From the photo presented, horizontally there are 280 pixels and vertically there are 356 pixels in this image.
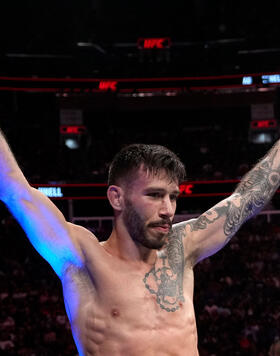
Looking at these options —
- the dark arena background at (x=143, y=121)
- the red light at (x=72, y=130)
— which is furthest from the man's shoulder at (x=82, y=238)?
the red light at (x=72, y=130)

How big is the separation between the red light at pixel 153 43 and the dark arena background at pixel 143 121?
0.03m

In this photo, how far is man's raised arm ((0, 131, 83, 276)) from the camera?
2.27m

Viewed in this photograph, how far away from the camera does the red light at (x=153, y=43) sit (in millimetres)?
13211

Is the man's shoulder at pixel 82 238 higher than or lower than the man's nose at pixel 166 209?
lower

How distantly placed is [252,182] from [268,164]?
4.8 inches

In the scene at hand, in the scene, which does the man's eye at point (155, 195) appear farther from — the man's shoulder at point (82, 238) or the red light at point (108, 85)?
the red light at point (108, 85)

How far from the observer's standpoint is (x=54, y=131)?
17.3 meters

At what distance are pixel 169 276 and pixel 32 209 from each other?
2.26 ft

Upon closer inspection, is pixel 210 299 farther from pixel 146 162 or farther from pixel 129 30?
pixel 129 30

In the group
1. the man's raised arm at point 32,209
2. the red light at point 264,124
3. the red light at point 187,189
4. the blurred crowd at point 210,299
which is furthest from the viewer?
the red light at point 264,124

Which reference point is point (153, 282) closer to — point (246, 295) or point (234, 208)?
point (234, 208)

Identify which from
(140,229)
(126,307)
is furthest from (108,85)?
(126,307)

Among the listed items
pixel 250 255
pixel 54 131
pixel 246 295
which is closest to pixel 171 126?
pixel 54 131

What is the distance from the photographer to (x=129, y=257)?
2492 mm
